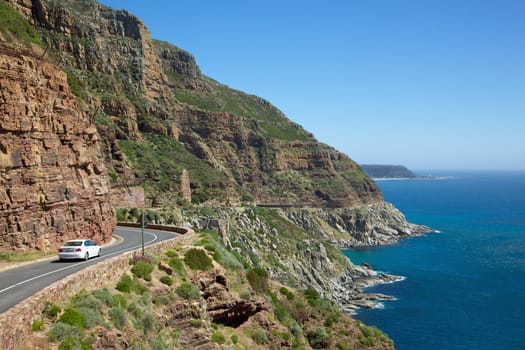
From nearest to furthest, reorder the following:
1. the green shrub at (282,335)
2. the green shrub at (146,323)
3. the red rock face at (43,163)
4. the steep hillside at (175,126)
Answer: the green shrub at (146,323), the red rock face at (43,163), the green shrub at (282,335), the steep hillside at (175,126)

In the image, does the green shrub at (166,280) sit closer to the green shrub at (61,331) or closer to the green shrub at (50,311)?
the green shrub at (50,311)

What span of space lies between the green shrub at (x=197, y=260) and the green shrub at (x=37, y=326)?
47.0 ft

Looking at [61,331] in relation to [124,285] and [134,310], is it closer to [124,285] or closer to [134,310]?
[134,310]

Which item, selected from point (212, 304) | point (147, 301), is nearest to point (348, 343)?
point (212, 304)

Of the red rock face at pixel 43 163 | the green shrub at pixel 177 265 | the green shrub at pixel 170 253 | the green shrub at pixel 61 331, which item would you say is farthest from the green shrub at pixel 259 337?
the green shrub at pixel 61 331

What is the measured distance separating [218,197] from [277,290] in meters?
59.6

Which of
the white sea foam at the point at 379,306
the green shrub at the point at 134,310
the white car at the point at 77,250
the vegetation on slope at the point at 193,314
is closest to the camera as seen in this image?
the vegetation on slope at the point at 193,314

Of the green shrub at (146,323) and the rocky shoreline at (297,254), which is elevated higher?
the green shrub at (146,323)

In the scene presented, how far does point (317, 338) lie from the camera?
3603 cm

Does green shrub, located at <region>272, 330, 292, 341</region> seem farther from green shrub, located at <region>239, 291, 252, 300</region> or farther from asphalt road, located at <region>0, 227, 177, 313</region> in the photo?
Answer: asphalt road, located at <region>0, 227, 177, 313</region>

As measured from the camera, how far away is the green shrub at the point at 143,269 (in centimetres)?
2462

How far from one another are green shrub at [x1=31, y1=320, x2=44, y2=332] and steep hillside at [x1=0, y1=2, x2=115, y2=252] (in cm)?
1018

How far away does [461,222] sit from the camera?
170250 mm

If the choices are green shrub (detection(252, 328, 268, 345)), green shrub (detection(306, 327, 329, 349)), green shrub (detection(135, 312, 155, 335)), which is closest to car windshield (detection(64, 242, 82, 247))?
green shrub (detection(135, 312, 155, 335))
